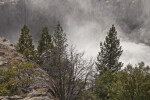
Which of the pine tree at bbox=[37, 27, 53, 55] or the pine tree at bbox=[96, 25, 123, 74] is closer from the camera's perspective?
the pine tree at bbox=[96, 25, 123, 74]

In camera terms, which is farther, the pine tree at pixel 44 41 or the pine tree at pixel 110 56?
the pine tree at pixel 44 41

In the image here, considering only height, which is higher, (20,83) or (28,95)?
(20,83)

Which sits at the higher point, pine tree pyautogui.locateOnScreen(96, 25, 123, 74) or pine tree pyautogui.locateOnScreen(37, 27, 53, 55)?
pine tree pyautogui.locateOnScreen(37, 27, 53, 55)

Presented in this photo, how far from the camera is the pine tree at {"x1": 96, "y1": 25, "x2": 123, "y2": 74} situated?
107 feet

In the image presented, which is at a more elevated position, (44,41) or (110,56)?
(44,41)

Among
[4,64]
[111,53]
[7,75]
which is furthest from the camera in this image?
[111,53]

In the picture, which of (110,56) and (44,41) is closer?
(110,56)

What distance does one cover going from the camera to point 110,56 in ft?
107

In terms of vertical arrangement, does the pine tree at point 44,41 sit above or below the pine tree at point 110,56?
above

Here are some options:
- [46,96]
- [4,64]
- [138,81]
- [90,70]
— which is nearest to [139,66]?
[138,81]

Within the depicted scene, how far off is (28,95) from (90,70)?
556 centimetres

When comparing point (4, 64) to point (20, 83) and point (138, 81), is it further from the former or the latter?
point (138, 81)

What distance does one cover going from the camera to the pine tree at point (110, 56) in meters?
32.5

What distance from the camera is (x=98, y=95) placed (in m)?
23.9
